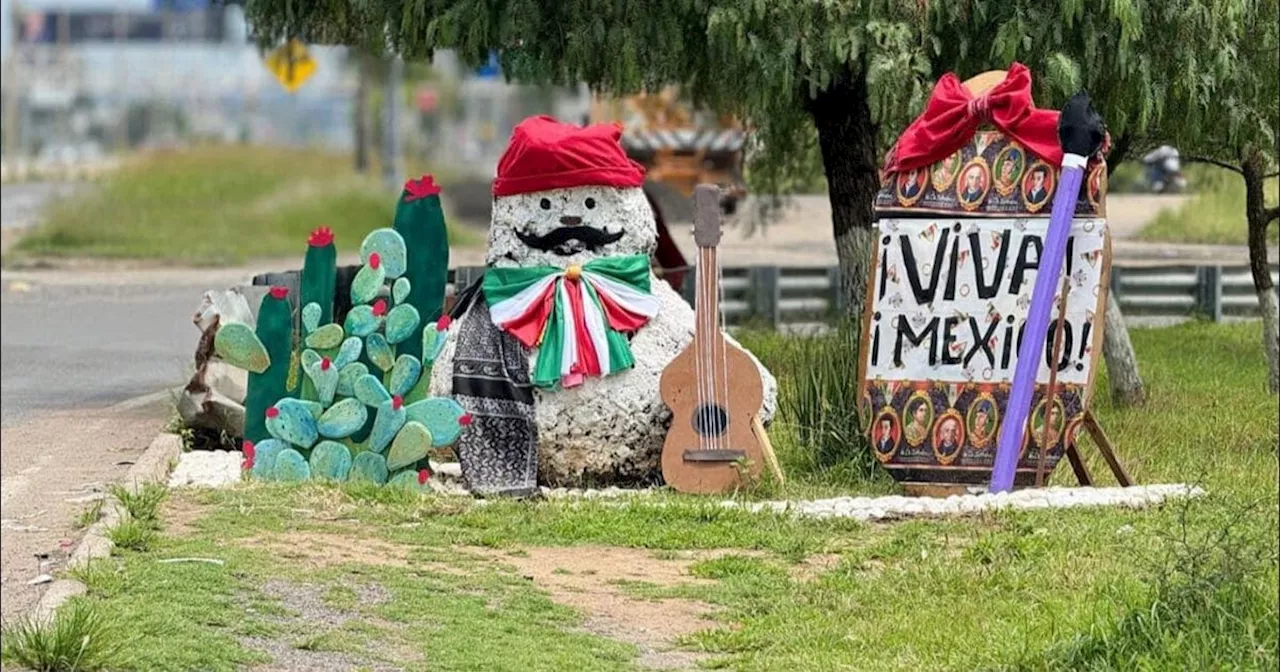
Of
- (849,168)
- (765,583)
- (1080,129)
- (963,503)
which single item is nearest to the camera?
(765,583)

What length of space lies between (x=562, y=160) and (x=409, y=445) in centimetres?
149

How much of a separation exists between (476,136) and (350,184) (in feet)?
68.7

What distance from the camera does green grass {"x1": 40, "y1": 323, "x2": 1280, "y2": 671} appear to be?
657cm

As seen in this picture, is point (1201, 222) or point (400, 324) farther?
point (1201, 222)

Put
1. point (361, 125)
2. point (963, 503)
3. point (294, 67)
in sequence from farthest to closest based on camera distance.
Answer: point (361, 125)
point (294, 67)
point (963, 503)

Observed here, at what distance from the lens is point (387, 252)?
10359 millimetres

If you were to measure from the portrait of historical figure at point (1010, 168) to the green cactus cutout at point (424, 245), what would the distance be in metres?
2.67

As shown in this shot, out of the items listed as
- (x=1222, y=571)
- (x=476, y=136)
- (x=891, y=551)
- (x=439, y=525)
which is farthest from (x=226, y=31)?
(x=476, y=136)

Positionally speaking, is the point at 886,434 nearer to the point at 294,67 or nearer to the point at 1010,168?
the point at 1010,168

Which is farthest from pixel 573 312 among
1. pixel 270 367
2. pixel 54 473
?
pixel 54 473

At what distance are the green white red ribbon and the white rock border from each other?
1.01m

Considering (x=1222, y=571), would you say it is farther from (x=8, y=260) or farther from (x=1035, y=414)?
(x=8, y=260)

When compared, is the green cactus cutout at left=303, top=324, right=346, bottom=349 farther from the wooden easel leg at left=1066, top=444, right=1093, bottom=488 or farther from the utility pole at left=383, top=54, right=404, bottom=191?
the utility pole at left=383, top=54, right=404, bottom=191

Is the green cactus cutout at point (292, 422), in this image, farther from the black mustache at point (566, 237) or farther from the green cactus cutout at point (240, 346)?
the black mustache at point (566, 237)
